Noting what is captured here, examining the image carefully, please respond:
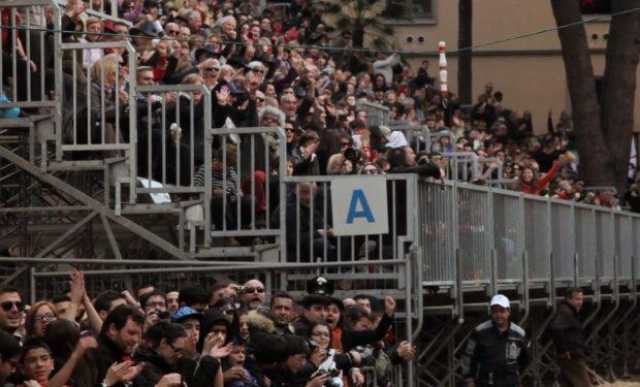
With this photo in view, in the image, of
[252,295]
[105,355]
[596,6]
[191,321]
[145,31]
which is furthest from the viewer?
[596,6]

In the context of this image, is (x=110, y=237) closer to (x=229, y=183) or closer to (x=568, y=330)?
(x=229, y=183)

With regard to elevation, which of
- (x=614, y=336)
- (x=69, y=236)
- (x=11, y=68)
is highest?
(x=11, y=68)

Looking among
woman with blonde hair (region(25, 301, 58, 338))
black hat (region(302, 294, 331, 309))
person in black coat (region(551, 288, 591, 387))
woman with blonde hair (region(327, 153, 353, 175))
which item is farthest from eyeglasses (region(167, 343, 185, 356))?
person in black coat (region(551, 288, 591, 387))

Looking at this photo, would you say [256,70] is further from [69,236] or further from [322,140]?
[69,236]

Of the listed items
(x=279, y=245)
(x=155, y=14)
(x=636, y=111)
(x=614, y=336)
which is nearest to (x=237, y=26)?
(x=155, y=14)

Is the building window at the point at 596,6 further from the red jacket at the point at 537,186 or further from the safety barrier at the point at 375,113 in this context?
the safety barrier at the point at 375,113

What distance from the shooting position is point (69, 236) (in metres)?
21.6

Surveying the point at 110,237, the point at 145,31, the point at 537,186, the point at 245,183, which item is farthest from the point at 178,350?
the point at 537,186

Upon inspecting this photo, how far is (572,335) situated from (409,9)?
26.0m

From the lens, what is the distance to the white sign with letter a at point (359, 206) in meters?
21.3

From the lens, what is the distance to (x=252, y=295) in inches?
711

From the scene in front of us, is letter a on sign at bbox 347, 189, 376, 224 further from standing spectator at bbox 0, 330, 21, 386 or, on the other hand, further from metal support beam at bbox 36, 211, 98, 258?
standing spectator at bbox 0, 330, 21, 386

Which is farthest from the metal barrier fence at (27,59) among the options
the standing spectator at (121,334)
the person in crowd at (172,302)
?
the standing spectator at (121,334)

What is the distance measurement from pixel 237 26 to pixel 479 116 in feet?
46.2
